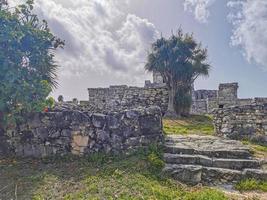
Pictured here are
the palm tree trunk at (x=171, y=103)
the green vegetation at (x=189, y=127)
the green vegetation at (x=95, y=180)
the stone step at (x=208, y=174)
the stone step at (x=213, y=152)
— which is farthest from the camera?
the palm tree trunk at (x=171, y=103)

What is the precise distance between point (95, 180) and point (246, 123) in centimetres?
629

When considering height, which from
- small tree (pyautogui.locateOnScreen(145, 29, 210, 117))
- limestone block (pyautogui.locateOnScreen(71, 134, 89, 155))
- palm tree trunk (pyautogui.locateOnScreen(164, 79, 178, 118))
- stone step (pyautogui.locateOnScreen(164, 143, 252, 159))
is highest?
small tree (pyautogui.locateOnScreen(145, 29, 210, 117))

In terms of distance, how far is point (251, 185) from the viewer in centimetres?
619

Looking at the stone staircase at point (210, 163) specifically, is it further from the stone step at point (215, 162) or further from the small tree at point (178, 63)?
the small tree at point (178, 63)

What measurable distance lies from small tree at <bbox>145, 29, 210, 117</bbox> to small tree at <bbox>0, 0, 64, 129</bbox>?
1088cm

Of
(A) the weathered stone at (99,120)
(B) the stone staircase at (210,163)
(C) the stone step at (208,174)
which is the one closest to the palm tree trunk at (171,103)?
(B) the stone staircase at (210,163)

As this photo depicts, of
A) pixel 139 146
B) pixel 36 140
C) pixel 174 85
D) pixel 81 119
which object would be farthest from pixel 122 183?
pixel 174 85

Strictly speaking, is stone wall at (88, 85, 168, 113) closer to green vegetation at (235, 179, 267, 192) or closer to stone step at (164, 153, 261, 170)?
stone step at (164, 153, 261, 170)

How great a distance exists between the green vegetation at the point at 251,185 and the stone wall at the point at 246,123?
3.68 metres

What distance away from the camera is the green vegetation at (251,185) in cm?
611

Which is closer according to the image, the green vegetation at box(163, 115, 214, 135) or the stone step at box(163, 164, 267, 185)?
the stone step at box(163, 164, 267, 185)

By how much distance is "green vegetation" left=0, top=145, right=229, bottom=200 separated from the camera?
5422mm

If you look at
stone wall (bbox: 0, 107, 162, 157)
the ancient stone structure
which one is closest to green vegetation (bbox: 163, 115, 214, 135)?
the ancient stone structure

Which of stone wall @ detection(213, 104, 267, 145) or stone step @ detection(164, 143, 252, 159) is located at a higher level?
stone wall @ detection(213, 104, 267, 145)
